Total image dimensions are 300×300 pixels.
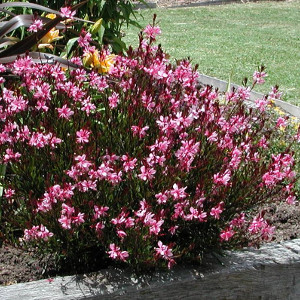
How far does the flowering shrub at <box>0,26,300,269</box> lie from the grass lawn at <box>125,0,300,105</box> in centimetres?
416

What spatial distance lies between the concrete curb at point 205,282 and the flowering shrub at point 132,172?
0.31 feet

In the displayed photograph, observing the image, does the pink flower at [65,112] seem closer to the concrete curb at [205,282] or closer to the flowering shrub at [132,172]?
the flowering shrub at [132,172]

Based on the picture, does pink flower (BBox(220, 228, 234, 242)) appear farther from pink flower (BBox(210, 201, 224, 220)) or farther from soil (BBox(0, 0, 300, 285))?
soil (BBox(0, 0, 300, 285))

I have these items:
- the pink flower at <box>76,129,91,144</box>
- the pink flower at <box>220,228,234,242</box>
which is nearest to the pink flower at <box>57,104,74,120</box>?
the pink flower at <box>76,129,91,144</box>

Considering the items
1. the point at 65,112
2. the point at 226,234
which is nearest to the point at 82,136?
the point at 65,112

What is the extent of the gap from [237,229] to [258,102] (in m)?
0.71

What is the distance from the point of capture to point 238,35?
14875 mm

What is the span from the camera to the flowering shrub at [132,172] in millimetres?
2730

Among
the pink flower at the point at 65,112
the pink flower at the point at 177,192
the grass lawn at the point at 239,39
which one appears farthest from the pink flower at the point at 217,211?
the grass lawn at the point at 239,39

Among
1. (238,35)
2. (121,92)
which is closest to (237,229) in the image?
(121,92)

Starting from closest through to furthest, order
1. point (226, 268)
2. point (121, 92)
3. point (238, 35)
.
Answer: point (226, 268), point (121, 92), point (238, 35)

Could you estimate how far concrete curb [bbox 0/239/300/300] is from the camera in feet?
9.27

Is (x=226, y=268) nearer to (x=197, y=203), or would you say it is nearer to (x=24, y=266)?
(x=197, y=203)

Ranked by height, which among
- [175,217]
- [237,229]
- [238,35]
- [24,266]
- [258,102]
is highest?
[258,102]
